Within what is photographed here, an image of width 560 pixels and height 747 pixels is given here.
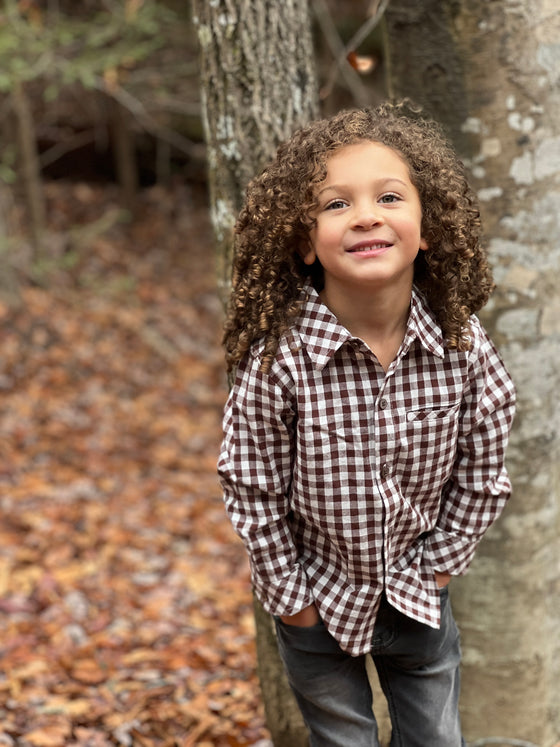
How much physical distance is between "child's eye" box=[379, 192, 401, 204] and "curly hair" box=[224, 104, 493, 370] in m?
0.07

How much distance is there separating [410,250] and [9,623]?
3.01m

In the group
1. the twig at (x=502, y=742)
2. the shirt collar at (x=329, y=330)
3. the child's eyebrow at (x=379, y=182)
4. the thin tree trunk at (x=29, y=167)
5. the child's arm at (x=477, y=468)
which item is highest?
the thin tree trunk at (x=29, y=167)

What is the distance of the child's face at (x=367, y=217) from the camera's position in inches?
72.1

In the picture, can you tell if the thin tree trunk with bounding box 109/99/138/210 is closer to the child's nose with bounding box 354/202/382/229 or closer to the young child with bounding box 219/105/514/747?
the young child with bounding box 219/105/514/747

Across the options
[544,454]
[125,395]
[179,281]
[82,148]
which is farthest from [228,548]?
[82,148]

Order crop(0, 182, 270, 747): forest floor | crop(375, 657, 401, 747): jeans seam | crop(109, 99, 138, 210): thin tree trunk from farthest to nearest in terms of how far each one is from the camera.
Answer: crop(109, 99, 138, 210): thin tree trunk
crop(0, 182, 270, 747): forest floor
crop(375, 657, 401, 747): jeans seam

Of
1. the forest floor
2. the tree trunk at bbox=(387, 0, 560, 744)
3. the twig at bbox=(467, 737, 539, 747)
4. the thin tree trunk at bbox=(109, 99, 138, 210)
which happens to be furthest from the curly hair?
the thin tree trunk at bbox=(109, 99, 138, 210)

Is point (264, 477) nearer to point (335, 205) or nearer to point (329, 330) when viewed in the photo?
point (329, 330)

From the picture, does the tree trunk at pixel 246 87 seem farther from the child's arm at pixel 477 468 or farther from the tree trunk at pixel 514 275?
the child's arm at pixel 477 468

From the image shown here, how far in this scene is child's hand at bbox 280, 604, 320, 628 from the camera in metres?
2.05

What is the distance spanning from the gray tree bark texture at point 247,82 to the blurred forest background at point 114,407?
47cm

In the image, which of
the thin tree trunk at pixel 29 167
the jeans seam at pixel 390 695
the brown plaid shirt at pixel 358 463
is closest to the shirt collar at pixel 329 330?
the brown plaid shirt at pixel 358 463

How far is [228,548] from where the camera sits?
17.4 ft

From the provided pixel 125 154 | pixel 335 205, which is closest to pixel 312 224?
pixel 335 205
